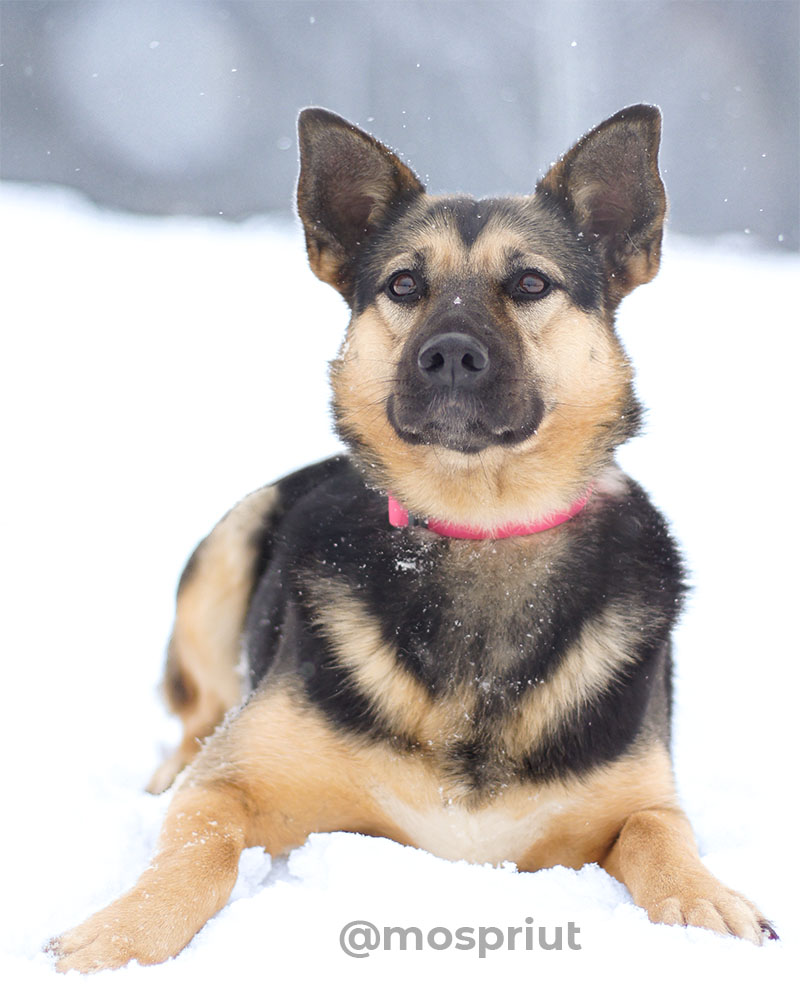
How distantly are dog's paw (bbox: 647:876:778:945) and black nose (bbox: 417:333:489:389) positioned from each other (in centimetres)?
144

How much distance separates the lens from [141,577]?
211 inches

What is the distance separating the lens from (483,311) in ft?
9.50

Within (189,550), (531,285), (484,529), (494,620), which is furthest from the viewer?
(189,550)

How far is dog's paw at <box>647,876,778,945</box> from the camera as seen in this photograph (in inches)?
87.8

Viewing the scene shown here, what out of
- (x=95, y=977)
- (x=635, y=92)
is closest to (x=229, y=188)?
(x=635, y=92)

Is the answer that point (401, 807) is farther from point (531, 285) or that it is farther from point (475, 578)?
point (531, 285)

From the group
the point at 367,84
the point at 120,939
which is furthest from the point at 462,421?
the point at 367,84

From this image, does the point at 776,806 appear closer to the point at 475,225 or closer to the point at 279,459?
the point at 475,225

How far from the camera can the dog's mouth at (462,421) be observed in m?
2.69

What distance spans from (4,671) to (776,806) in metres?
3.11

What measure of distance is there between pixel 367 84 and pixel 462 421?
13.4m

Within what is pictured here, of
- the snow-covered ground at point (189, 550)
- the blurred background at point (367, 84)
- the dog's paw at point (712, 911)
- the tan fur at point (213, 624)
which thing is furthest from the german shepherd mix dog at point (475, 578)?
the blurred background at point (367, 84)

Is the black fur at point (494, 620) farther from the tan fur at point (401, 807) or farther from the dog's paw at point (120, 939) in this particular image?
the dog's paw at point (120, 939)

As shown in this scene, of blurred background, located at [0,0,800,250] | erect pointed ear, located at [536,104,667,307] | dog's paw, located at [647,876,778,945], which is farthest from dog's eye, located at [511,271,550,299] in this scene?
blurred background, located at [0,0,800,250]
